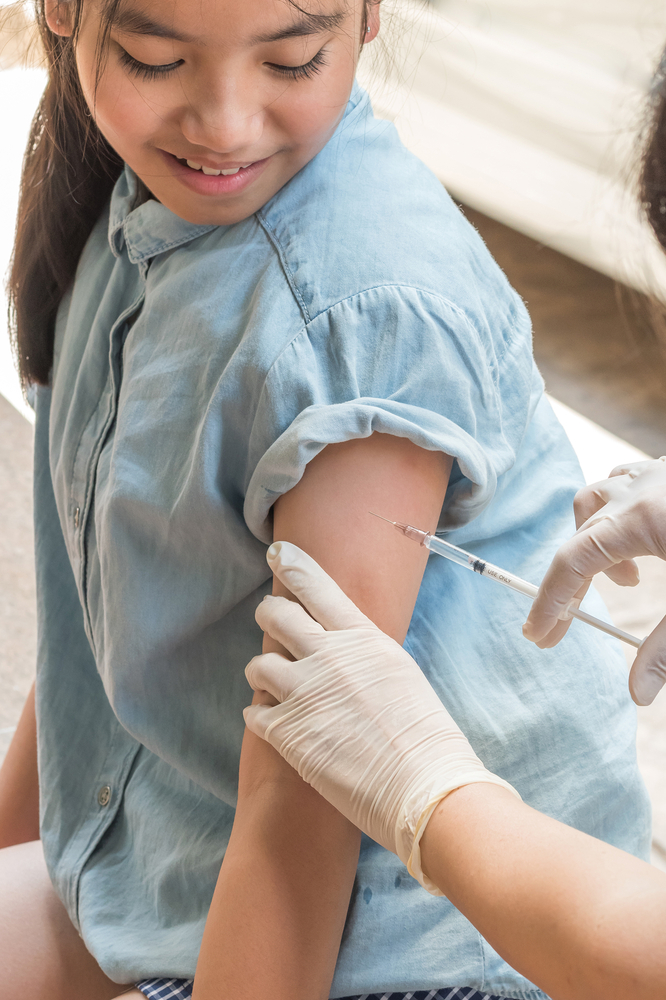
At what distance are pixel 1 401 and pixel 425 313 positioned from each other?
99.9 inches

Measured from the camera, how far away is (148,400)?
1.03m

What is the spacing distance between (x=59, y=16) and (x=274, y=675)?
690mm

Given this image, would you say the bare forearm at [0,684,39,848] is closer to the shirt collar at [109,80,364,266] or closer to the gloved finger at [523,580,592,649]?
the shirt collar at [109,80,364,266]

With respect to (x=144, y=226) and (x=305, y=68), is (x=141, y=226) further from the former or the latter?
(x=305, y=68)

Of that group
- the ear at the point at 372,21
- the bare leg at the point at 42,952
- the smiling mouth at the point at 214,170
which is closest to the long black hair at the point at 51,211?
the smiling mouth at the point at 214,170

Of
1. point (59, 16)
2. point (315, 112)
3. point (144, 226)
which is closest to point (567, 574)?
point (315, 112)

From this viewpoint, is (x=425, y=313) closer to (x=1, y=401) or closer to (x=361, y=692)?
(x=361, y=692)

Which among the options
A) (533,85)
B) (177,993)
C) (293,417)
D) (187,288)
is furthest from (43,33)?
(533,85)

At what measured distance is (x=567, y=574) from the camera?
2.98 ft

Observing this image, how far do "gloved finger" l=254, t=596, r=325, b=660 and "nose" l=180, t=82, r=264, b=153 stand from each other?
440 millimetres

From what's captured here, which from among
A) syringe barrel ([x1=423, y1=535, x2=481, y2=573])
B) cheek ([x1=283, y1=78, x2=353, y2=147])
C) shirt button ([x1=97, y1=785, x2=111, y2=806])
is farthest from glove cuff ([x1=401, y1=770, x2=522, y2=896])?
cheek ([x1=283, y1=78, x2=353, y2=147])

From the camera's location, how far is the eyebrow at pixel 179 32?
829mm

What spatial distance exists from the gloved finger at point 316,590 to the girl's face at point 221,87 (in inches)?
14.7

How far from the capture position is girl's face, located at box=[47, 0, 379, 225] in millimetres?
830
